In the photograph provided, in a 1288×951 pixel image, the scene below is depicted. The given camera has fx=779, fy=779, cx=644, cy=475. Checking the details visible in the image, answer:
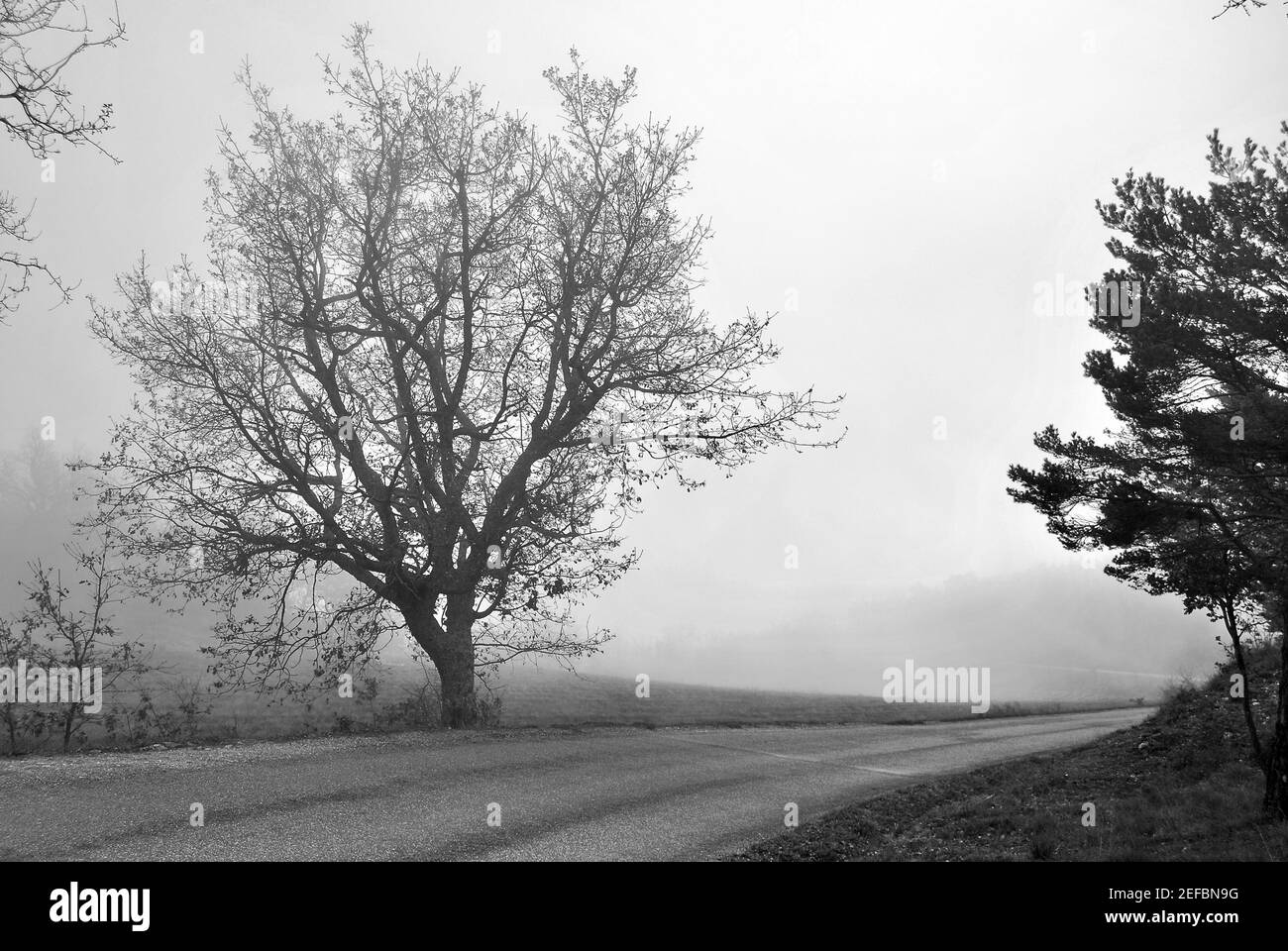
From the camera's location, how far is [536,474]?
62.8ft

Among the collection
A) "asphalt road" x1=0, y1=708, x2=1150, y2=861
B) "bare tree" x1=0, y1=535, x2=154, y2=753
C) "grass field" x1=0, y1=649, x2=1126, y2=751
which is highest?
"bare tree" x1=0, y1=535, x2=154, y2=753

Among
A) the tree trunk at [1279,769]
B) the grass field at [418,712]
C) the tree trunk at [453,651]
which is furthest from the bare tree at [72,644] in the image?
the tree trunk at [1279,769]

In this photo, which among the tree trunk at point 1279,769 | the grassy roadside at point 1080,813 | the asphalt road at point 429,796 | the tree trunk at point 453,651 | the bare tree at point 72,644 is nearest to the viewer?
the asphalt road at point 429,796

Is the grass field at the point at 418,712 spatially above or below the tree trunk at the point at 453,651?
below

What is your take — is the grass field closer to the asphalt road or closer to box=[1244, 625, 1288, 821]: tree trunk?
the asphalt road

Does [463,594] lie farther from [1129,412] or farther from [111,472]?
[1129,412]

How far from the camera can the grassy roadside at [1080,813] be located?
9375 mm

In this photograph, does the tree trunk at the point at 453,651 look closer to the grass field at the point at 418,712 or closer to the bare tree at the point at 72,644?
the grass field at the point at 418,712

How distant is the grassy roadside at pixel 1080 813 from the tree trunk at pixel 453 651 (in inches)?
387

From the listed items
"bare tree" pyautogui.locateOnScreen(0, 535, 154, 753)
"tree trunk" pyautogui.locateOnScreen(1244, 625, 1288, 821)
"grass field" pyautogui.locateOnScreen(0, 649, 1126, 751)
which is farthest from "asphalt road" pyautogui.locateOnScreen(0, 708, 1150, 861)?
"tree trunk" pyautogui.locateOnScreen(1244, 625, 1288, 821)

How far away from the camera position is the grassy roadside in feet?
30.8

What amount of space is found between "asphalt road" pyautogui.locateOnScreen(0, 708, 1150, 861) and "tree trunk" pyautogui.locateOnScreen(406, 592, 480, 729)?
8.49 feet
